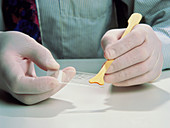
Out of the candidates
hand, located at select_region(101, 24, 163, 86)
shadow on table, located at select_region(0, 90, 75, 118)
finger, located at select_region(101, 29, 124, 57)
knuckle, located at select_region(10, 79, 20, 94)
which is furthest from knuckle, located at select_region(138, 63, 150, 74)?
knuckle, located at select_region(10, 79, 20, 94)

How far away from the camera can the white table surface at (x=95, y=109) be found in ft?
1.23

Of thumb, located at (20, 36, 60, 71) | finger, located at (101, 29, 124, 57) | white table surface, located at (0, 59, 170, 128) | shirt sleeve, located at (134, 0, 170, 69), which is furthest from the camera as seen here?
shirt sleeve, located at (134, 0, 170, 69)

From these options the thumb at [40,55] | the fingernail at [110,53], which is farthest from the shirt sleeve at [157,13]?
the thumb at [40,55]

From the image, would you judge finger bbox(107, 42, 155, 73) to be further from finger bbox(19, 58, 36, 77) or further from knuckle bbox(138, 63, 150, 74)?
finger bbox(19, 58, 36, 77)

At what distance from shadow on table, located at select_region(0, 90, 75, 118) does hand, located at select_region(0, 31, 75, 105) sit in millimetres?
19

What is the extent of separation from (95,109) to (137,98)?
0.44 feet

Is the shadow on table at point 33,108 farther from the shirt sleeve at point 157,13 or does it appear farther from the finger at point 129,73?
the shirt sleeve at point 157,13

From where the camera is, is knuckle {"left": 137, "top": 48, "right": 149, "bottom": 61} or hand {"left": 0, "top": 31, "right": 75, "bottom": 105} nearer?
hand {"left": 0, "top": 31, "right": 75, "bottom": 105}

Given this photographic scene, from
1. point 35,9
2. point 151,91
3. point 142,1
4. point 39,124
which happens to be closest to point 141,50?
point 151,91

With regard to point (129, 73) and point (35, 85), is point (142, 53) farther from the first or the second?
point (35, 85)

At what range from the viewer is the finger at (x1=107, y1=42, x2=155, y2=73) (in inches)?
21.7

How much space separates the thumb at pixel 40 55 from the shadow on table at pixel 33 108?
9 cm

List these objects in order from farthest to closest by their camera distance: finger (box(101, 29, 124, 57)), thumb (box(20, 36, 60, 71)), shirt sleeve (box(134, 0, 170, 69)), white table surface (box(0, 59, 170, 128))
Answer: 1. shirt sleeve (box(134, 0, 170, 69))
2. finger (box(101, 29, 124, 57))
3. thumb (box(20, 36, 60, 71))
4. white table surface (box(0, 59, 170, 128))

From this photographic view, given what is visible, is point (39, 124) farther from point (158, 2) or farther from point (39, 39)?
point (158, 2)
